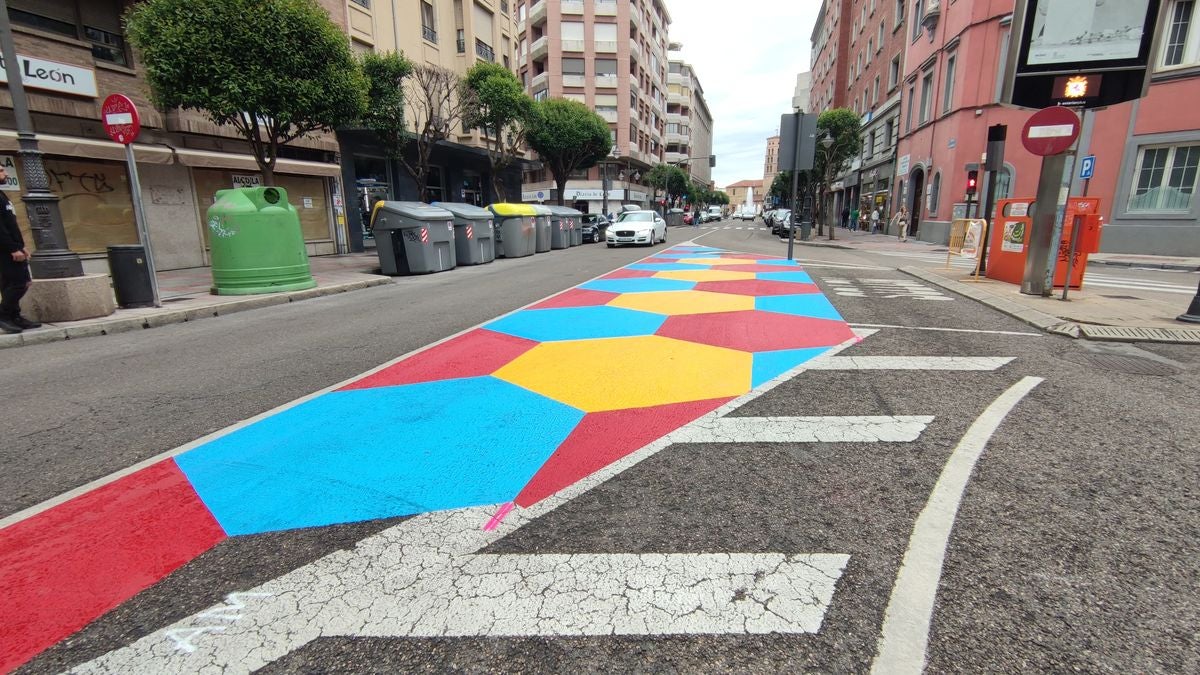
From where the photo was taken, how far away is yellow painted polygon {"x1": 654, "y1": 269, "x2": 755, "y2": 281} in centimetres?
1124

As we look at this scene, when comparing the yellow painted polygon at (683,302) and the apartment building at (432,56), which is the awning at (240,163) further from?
the yellow painted polygon at (683,302)

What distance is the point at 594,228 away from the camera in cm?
2905

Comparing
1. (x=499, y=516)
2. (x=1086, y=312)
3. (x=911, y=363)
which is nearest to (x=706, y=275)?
(x=1086, y=312)

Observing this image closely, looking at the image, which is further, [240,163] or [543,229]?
[543,229]

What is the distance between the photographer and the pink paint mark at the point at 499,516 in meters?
2.38

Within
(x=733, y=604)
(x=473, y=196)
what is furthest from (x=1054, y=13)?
(x=473, y=196)

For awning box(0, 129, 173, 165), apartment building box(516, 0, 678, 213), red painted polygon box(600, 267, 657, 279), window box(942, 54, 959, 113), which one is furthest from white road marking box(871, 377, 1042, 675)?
apartment building box(516, 0, 678, 213)

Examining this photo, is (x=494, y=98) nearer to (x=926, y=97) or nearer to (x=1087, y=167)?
(x=926, y=97)

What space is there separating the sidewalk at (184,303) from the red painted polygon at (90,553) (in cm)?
572

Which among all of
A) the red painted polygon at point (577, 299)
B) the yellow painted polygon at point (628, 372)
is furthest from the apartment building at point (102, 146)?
the yellow painted polygon at point (628, 372)

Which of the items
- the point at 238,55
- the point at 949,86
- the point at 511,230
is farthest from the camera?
the point at 949,86

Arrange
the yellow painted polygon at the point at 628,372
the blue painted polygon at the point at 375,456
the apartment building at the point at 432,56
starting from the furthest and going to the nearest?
the apartment building at the point at 432,56 → the yellow painted polygon at the point at 628,372 → the blue painted polygon at the point at 375,456

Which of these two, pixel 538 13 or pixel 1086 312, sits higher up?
pixel 538 13

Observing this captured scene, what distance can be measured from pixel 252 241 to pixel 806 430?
1009 centimetres
